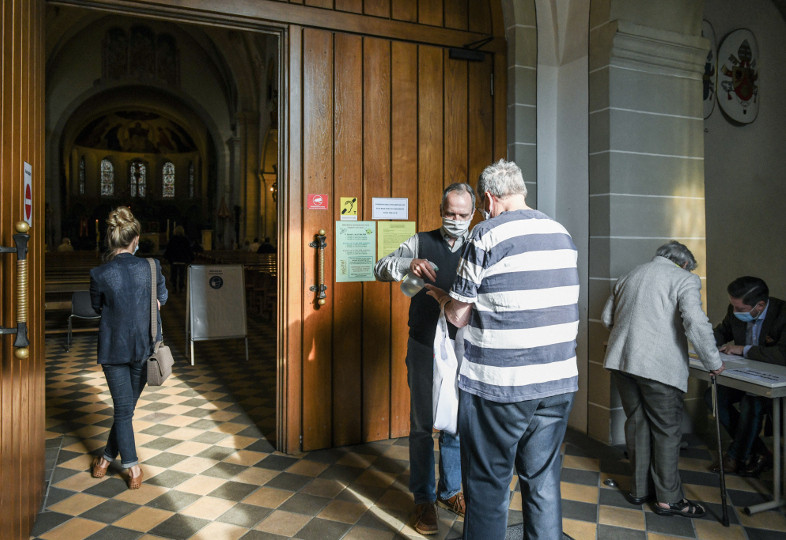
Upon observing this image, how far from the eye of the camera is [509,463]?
2.17 m

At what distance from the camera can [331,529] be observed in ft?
9.62

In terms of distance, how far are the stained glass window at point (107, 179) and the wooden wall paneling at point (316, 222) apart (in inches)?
1184

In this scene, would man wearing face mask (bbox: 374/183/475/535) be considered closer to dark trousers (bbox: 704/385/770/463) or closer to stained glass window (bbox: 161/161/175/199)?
dark trousers (bbox: 704/385/770/463)

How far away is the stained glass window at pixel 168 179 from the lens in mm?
31078

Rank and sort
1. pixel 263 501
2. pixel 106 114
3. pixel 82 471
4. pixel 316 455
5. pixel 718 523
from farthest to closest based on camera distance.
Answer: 1. pixel 106 114
2. pixel 316 455
3. pixel 82 471
4. pixel 263 501
5. pixel 718 523

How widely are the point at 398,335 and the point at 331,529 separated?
1624 millimetres

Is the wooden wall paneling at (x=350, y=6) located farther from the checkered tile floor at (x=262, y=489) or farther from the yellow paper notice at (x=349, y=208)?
the checkered tile floor at (x=262, y=489)

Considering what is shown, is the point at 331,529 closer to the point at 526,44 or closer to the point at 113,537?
the point at 113,537

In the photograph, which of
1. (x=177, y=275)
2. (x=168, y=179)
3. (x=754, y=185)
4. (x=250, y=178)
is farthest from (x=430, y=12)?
(x=168, y=179)

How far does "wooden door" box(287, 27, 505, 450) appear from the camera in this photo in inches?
157

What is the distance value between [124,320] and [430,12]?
3000 millimetres

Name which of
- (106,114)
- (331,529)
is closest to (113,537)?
(331,529)

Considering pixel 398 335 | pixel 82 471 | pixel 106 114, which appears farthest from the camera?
pixel 106 114

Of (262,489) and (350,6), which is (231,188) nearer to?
(350,6)
